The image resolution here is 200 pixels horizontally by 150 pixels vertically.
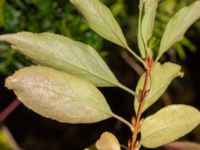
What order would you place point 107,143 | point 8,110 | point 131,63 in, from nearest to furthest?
point 107,143 → point 8,110 → point 131,63

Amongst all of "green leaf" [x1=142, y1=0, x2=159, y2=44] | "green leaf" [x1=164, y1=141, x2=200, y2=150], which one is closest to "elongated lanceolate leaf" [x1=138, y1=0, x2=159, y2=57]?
"green leaf" [x1=142, y1=0, x2=159, y2=44]

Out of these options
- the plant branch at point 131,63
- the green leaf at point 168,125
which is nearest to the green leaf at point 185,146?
the green leaf at point 168,125

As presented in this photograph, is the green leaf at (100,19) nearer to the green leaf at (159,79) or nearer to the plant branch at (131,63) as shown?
the green leaf at (159,79)

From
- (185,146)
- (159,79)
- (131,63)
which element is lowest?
(131,63)

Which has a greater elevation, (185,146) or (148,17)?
(148,17)

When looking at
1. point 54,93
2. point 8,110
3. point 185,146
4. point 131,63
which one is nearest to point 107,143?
point 54,93

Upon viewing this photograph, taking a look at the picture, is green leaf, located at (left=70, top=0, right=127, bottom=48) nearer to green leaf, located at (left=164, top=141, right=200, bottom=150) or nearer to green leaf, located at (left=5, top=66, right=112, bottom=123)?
green leaf, located at (left=5, top=66, right=112, bottom=123)

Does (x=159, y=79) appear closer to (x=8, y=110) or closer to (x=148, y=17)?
(x=148, y=17)
